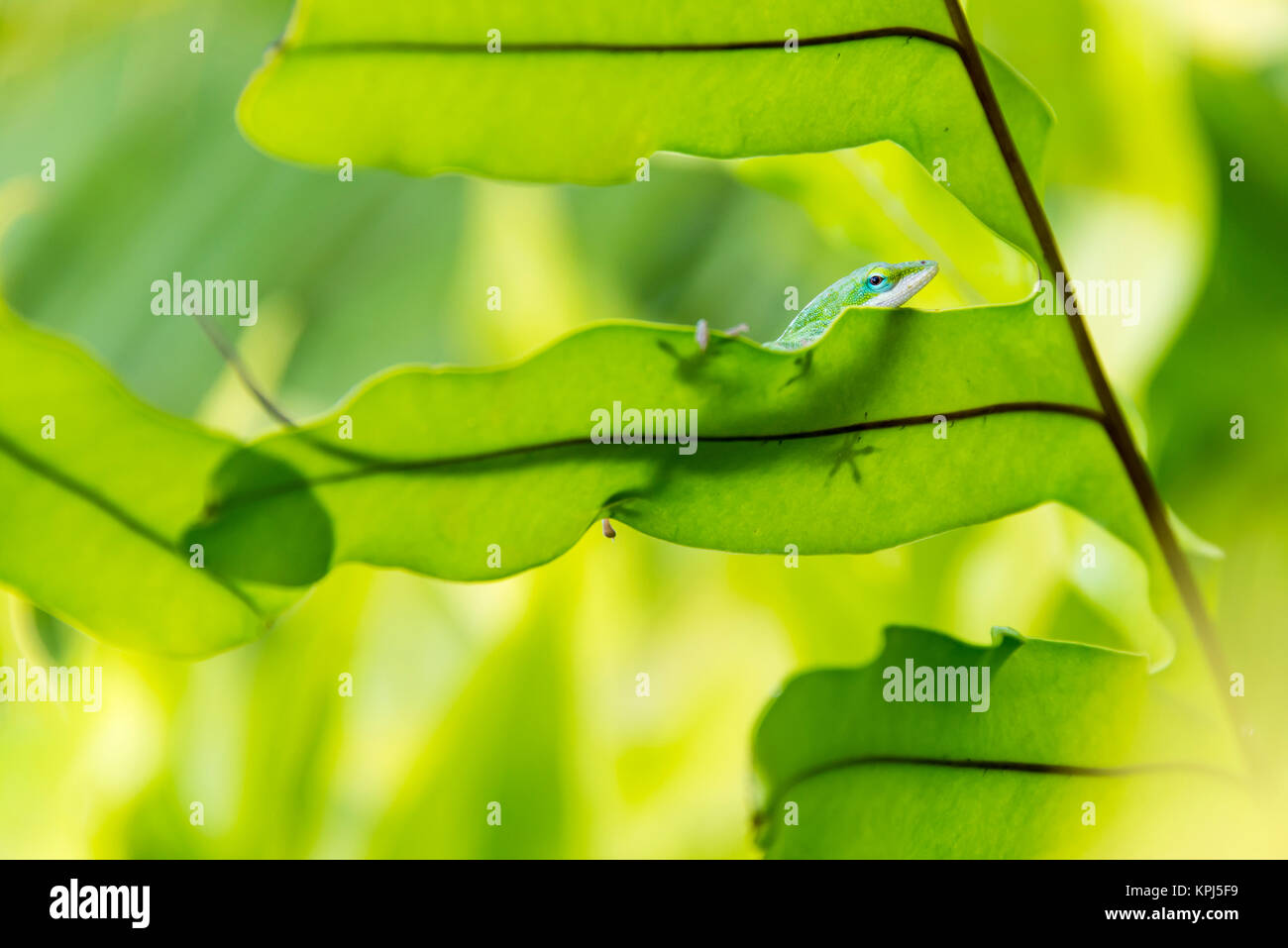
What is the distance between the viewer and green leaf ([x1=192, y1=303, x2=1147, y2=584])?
0.37 m

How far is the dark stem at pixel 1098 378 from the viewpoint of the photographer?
0.42m

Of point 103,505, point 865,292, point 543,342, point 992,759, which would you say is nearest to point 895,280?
point 865,292

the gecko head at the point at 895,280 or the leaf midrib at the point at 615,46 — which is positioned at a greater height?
the gecko head at the point at 895,280

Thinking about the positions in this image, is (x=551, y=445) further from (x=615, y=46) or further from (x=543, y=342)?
(x=543, y=342)

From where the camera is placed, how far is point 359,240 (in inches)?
72.2

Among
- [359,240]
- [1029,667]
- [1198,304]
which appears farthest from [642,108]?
[359,240]

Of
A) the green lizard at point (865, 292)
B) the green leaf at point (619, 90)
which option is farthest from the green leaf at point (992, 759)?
the green lizard at point (865, 292)

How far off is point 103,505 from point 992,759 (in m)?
0.44

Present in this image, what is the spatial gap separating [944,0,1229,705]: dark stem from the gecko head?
527 mm

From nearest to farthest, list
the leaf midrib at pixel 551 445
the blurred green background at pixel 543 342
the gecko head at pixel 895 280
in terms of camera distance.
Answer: the leaf midrib at pixel 551 445 → the blurred green background at pixel 543 342 → the gecko head at pixel 895 280

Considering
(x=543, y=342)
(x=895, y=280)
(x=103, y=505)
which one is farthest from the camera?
(x=543, y=342)

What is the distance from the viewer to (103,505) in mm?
386

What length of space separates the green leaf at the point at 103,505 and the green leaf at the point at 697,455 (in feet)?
0.08

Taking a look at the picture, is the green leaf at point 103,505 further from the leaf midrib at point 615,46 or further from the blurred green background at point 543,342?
the blurred green background at point 543,342
